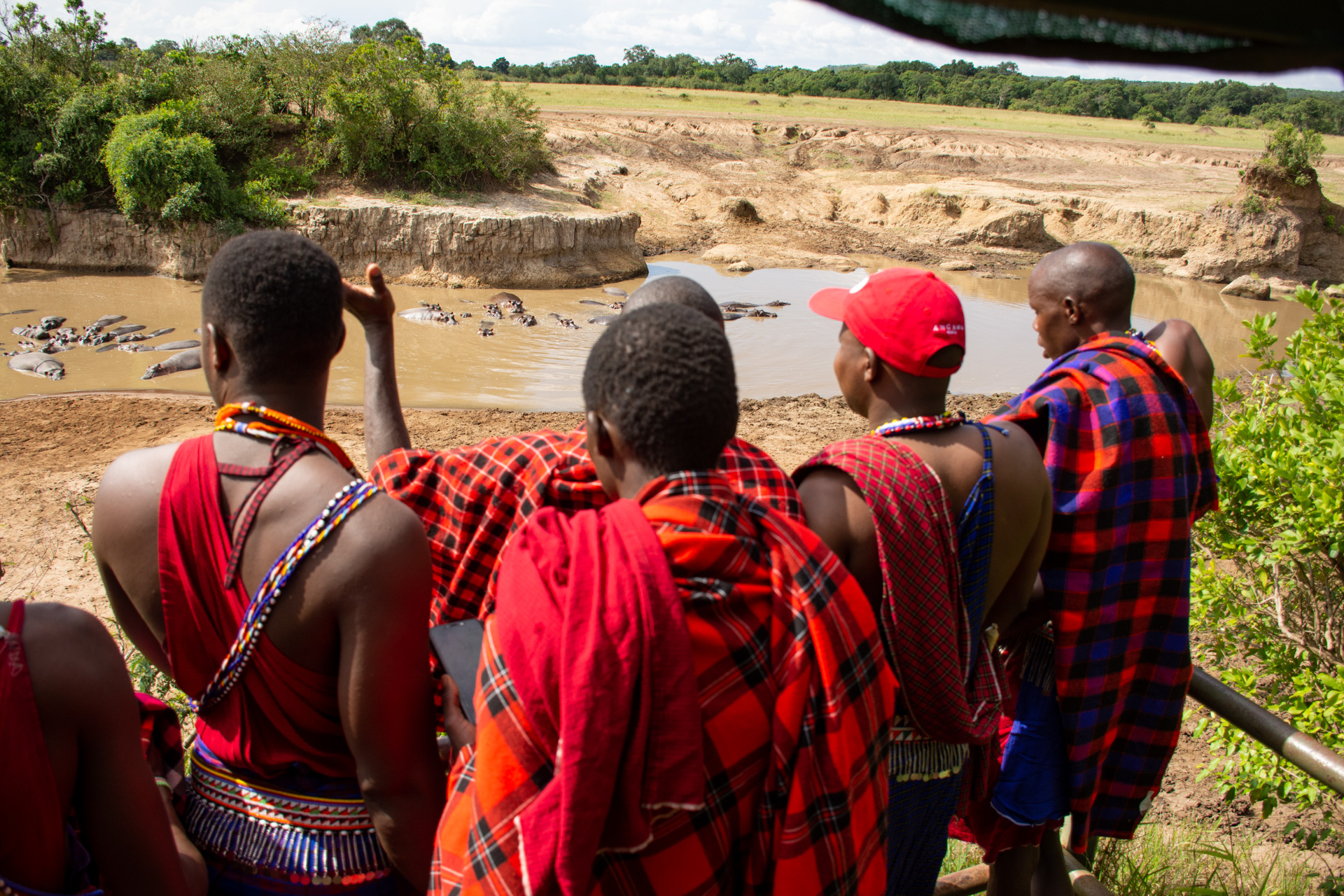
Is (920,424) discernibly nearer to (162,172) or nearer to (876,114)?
(162,172)

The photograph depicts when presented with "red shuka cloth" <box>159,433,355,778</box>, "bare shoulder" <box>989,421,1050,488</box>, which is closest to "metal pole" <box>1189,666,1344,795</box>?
"bare shoulder" <box>989,421,1050,488</box>

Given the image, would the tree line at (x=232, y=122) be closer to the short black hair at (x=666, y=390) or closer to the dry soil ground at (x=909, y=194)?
the dry soil ground at (x=909, y=194)

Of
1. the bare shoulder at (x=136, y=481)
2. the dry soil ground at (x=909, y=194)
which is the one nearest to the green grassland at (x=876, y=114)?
the dry soil ground at (x=909, y=194)

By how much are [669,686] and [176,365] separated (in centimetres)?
1068

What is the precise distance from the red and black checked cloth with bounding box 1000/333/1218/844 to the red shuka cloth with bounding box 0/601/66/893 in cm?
221

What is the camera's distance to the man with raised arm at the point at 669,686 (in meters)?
1.19

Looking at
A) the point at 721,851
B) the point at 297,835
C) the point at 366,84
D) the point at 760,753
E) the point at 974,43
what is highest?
the point at 366,84

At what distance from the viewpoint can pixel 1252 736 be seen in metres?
2.21

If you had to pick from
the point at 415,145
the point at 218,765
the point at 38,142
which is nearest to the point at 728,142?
the point at 415,145

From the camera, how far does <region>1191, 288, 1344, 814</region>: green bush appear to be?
297cm

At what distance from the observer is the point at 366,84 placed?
55.0 ft

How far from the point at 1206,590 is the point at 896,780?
212cm

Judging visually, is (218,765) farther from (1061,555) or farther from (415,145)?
(415,145)

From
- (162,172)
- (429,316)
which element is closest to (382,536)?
(429,316)
